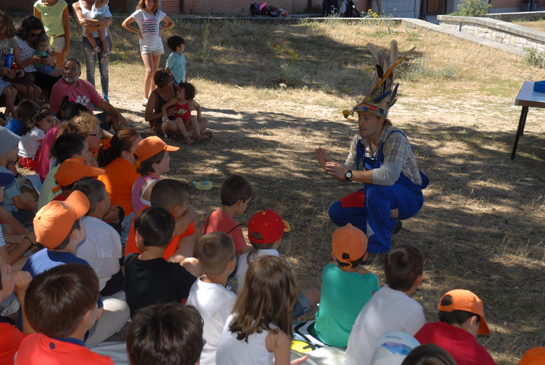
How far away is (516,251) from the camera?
4293mm

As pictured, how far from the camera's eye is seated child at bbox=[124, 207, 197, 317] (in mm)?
2697

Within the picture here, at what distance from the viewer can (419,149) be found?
703 cm

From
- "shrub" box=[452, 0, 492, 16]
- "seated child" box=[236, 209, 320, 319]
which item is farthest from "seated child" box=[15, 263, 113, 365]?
"shrub" box=[452, 0, 492, 16]

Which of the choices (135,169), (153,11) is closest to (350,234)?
(135,169)

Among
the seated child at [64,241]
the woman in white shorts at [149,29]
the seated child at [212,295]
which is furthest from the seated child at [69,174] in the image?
the woman in white shorts at [149,29]

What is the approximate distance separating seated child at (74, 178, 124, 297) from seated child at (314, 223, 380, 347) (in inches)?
54.3

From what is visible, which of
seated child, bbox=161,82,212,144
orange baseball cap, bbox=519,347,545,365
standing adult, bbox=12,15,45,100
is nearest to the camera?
orange baseball cap, bbox=519,347,545,365

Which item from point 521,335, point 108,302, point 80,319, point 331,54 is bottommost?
point 521,335

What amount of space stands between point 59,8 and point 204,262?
21.0ft

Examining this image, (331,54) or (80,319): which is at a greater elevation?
(331,54)

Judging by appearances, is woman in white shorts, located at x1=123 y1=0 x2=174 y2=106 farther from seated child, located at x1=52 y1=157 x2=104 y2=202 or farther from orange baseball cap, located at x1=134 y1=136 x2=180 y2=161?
seated child, located at x1=52 y1=157 x2=104 y2=202

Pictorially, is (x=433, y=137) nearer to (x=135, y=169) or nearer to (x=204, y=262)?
(x=135, y=169)

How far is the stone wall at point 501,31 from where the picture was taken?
47.2 feet

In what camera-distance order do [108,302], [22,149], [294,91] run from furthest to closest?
1. [294,91]
2. [22,149]
3. [108,302]
